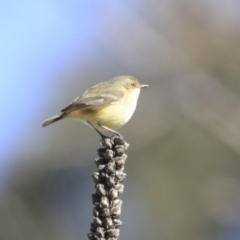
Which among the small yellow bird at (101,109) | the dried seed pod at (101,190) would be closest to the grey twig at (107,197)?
the dried seed pod at (101,190)

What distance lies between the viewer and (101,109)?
430 cm

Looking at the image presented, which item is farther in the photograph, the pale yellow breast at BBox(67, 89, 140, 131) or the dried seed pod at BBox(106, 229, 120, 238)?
the pale yellow breast at BBox(67, 89, 140, 131)

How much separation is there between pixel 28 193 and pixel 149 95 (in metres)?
2.31

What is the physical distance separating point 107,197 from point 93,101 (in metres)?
2.23

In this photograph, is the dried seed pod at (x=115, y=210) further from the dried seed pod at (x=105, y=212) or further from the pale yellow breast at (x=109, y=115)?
the pale yellow breast at (x=109, y=115)

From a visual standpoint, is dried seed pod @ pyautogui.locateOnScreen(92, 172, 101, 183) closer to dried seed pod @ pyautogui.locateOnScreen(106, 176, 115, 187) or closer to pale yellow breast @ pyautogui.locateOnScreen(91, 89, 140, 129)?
dried seed pod @ pyautogui.locateOnScreen(106, 176, 115, 187)

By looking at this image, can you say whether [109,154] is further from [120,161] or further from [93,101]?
[93,101]

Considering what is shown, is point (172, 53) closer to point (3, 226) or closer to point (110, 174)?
point (110, 174)

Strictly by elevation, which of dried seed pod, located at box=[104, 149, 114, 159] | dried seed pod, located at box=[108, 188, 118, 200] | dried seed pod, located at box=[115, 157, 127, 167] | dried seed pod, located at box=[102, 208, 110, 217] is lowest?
dried seed pod, located at box=[102, 208, 110, 217]

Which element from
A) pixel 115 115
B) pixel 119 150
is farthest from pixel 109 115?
pixel 119 150

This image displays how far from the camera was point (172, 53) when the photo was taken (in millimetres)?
5180

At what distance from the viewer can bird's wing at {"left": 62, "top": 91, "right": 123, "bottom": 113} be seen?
13.8 feet

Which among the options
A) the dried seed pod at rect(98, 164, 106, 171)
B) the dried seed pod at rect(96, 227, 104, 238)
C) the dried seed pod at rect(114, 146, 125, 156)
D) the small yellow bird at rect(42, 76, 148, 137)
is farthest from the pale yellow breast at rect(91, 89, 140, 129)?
the dried seed pod at rect(96, 227, 104, 238)

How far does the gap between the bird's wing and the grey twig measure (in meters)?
1.86
